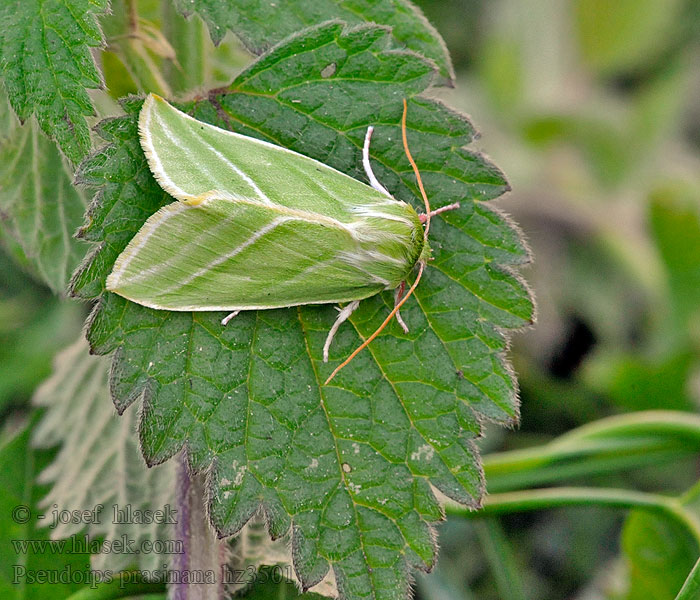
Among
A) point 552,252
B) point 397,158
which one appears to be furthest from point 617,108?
point 397,158

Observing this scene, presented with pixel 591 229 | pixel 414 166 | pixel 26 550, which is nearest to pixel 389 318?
pixel 414 166

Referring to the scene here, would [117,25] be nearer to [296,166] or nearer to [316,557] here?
[296,166]

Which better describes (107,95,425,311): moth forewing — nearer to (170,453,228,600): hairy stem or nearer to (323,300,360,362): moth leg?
(323,300,360,362): moth leg

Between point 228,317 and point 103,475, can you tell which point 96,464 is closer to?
point 103,475

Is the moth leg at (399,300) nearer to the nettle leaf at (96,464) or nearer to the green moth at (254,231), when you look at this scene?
the green moth at (254,231)

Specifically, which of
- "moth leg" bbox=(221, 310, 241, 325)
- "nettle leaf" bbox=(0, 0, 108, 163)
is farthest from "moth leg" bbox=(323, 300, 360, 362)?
"nettle leaf" bbox=(0, 0, 108, 163)

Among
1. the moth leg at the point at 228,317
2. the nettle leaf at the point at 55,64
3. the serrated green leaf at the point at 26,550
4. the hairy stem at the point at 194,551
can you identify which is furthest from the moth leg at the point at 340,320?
the serrated green leaf at the point at 26,550
